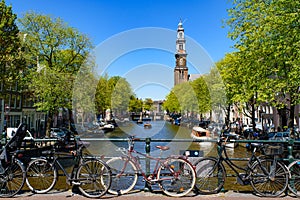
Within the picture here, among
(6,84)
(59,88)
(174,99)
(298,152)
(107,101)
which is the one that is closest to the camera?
(298,152)

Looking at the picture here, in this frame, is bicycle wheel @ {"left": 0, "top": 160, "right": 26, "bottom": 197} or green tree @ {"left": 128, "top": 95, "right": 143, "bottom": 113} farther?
green tree @ {"left": 128, "top": 95, "right": 143, "bottom": 113}

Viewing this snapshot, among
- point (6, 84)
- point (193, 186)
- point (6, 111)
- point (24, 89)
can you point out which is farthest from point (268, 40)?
point (6, 111)

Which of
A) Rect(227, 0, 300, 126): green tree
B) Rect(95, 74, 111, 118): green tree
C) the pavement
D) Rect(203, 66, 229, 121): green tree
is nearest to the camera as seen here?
the pavement

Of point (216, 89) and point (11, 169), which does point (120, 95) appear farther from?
point (11, 169)

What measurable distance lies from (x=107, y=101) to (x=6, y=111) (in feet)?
79.5

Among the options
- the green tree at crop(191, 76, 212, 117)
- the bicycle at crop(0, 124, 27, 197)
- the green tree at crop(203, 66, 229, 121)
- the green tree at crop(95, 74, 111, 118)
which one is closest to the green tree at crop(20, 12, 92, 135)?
the green tree at crop(95, 74, 111, 118)

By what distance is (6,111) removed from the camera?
3203 centimetres

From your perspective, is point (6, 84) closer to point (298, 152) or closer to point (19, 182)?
point (19, 182)

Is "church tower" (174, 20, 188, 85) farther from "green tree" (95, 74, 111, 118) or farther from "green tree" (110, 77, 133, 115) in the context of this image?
"green tree" (95, 74, 111, 118)

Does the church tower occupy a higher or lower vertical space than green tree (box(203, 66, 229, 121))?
higher

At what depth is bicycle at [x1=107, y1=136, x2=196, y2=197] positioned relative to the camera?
602 centimetres

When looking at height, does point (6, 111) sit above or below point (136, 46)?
below

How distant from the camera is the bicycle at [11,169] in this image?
5961 mm

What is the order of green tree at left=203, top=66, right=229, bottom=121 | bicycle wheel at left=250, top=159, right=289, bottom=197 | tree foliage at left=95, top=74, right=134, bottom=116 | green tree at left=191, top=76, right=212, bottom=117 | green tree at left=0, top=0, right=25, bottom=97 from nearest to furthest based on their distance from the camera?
1. bicycle wheel at left=250, top=159, right=289, bottom=197
2. green tree at left=0, top=0, right=25, bottom=97
3. green tree at left=203, top=66, right=229, bottom=121
4. tree foliage at left=95, top=74, right=134, bottom=116
5. green tree at left=191, top=76, right=212, bottom=117
